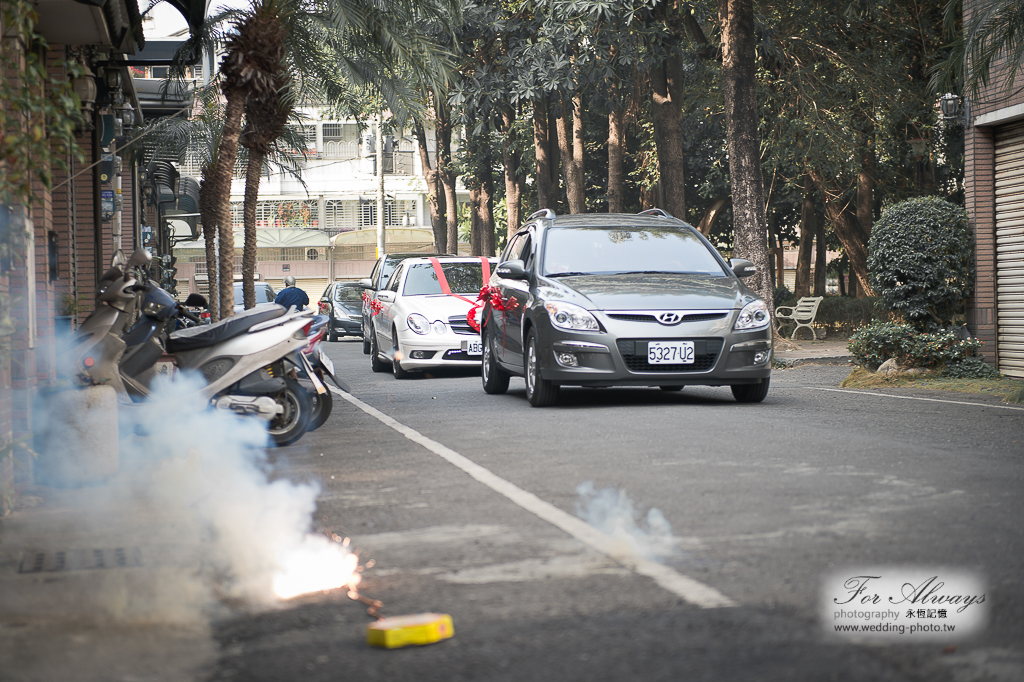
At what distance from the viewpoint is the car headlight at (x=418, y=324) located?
628 inches

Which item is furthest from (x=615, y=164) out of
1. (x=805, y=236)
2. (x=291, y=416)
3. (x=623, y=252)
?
(x=291, y=416)

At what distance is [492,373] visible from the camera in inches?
510

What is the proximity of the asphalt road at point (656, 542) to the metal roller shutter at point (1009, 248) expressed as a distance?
20.1ft

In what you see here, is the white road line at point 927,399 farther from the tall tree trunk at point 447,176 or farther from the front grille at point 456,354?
the tall tree trunk at point 447,176

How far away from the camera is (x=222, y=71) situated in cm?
1872

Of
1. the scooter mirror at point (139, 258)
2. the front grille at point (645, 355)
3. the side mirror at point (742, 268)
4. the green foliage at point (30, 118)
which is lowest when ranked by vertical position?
the front grille at point (645, 355)

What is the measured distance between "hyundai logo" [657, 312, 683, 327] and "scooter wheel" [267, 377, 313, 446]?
124 inches

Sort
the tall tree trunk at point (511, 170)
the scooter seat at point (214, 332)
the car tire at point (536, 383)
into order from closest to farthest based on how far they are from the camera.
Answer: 1. the scooter seat at point (214, 332)
2. the car tire at point (536, 383)
3. the tall tree trunk at point (511, 170)

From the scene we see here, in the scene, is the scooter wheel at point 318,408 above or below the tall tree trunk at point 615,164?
below

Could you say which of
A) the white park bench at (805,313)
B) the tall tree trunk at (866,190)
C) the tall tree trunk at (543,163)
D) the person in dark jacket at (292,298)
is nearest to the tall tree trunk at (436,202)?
the tall tree trunk at (543,163)

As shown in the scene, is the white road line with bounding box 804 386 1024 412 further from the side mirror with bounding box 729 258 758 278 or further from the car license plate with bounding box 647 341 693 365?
the car license plate with bounding box 647 341 693 365

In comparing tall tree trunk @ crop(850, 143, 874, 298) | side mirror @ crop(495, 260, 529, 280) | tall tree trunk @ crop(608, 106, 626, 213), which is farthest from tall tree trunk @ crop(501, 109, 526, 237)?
side mirror @ crop(495, 260, 529, 280)

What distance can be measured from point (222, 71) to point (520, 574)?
15.6 meters

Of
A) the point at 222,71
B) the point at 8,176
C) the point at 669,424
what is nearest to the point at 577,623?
the point at 8,176
